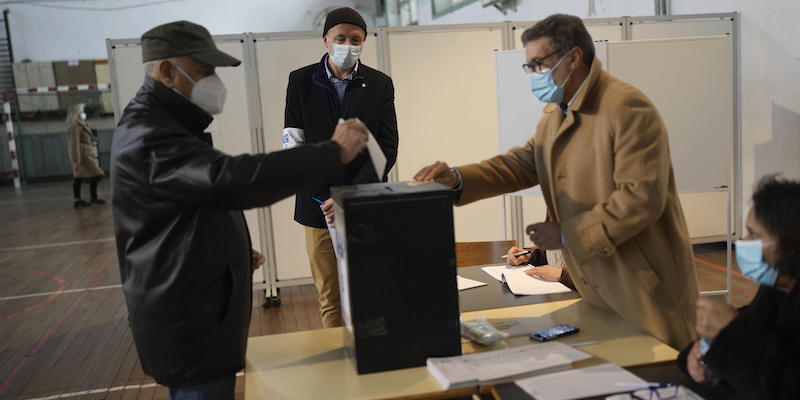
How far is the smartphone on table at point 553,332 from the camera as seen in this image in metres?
1.64

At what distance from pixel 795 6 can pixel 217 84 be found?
4311 millimetres

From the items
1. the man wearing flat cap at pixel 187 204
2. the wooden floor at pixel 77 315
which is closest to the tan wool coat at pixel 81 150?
the wooden floor at pixel 77 315

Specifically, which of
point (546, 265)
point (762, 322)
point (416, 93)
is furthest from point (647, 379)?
point (416, 93)

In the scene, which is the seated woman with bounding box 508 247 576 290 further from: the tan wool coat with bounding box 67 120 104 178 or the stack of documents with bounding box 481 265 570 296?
the tan wool coat with bounding box 67 120 104 178

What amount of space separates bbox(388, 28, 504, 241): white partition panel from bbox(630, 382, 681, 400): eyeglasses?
3780 millimetres

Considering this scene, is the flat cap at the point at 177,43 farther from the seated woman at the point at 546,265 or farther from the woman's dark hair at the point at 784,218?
the seated woman at the point at 546,265

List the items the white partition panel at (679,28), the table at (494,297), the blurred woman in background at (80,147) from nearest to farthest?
the table at (494,297)
the white partition panel at (679,28)
the blurred woman in background at (80,147)

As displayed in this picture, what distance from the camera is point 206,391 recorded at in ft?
5.03

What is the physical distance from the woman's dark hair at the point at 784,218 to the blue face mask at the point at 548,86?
62cm

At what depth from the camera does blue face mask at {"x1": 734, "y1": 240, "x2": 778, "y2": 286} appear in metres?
1.28

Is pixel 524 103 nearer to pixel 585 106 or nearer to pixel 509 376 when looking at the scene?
pixel 585 106

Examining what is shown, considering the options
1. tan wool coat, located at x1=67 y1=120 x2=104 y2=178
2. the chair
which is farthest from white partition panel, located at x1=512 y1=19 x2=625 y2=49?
tan wool coat, located at x1=67 y1=120 x2=104 y2=178

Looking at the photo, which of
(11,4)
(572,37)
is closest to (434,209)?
(572,37)

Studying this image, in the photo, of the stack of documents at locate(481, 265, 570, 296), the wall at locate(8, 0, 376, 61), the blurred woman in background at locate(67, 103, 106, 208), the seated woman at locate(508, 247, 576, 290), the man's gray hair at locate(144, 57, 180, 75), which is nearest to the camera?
the man's gray hair at locate(144, 57, 180, 75)
